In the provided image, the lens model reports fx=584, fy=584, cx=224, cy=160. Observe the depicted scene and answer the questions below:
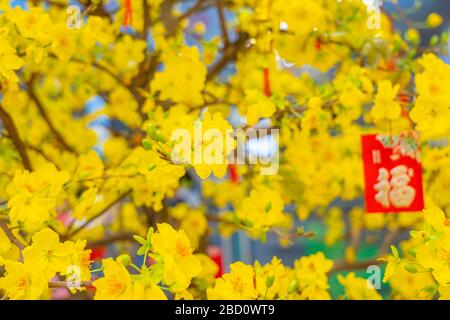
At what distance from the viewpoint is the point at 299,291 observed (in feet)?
2.78

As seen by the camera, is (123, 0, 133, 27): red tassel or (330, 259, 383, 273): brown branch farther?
(330, 259, 383, 273): brown branch

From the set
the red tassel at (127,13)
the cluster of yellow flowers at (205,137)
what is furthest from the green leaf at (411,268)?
the red tassel at (127,13)

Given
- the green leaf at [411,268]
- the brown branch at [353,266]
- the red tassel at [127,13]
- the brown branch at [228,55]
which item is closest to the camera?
the green leaf at [411,268]

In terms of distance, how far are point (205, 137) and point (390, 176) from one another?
310 millimetres

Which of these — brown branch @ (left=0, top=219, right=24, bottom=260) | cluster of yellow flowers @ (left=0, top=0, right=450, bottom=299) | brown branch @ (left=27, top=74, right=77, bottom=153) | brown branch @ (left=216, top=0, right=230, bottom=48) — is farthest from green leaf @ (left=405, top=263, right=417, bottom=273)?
brown branch @ (left=27, top=74, right=77, bottom=153)

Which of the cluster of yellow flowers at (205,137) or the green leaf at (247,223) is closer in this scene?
the cluster of yellow flowers at (205,137)

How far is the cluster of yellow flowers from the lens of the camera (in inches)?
26.2

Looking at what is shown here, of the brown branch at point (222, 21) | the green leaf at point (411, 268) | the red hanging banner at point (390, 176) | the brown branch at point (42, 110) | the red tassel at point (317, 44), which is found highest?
the brown branch at point (222, 21)

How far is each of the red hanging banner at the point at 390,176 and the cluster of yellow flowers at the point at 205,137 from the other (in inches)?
1.8

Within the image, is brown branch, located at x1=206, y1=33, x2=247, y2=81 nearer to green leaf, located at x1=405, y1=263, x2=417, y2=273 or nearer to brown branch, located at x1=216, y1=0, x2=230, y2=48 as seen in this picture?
brown branch, located at x1=216, y1=0, x2=230, y2=48

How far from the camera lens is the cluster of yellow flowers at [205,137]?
0.67m

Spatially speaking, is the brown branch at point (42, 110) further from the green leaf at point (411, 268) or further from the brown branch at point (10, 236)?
the green leaf at point (411, 268)

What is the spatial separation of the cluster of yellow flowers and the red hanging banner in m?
0.05

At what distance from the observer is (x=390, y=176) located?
85 cm
